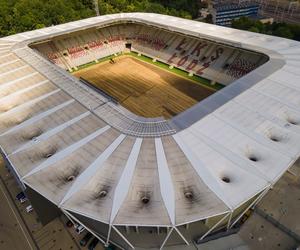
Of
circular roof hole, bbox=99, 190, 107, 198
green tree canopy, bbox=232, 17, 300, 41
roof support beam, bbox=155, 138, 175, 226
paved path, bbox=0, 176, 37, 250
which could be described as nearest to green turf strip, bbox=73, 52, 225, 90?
green tree canopy, bbox=232, 17, 300, 41

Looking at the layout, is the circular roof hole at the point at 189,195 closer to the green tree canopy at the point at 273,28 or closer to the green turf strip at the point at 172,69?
the green turf strip at the point at 172,69

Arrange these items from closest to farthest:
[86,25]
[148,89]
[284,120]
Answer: [284,120] < [148,89] < [86,25]

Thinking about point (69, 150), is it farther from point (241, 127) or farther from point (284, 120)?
point (284, 120)

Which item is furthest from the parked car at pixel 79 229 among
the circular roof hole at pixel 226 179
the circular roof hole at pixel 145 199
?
the circular roof hole at pixel 226 179

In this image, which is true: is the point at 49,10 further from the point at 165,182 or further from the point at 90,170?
the point at 165,182

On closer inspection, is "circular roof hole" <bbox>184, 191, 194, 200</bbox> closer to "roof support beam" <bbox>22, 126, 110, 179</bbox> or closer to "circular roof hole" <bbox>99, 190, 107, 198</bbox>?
"circular roof hole" <bbox>99, 190, 107, 198</bbox>

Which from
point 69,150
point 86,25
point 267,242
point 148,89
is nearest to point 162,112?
point 148,89

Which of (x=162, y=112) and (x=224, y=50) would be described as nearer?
(x=162, y=112)
